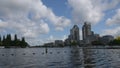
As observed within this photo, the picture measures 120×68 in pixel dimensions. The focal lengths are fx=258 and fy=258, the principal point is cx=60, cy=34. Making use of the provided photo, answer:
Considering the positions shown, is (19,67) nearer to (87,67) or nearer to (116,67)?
(87,67)

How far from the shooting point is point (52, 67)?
55688 millimetres

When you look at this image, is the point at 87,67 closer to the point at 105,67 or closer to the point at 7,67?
the point at 105,67

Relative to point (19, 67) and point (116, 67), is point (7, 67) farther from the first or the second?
point (116, 67)

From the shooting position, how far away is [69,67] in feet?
180

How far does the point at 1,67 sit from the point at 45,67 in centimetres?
992

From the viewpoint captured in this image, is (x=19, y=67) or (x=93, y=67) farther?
(x=19, y=67)

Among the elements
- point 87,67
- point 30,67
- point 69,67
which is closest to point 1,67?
point 30,67

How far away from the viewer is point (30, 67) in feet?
186

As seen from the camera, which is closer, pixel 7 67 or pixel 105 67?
pixel 105 67

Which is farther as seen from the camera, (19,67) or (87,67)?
(19,67)

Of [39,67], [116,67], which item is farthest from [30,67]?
[116,67]

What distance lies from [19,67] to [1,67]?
4.02m

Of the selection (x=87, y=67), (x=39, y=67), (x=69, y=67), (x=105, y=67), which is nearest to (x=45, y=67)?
(x=39, y=67)

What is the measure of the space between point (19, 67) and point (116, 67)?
21.0 m
